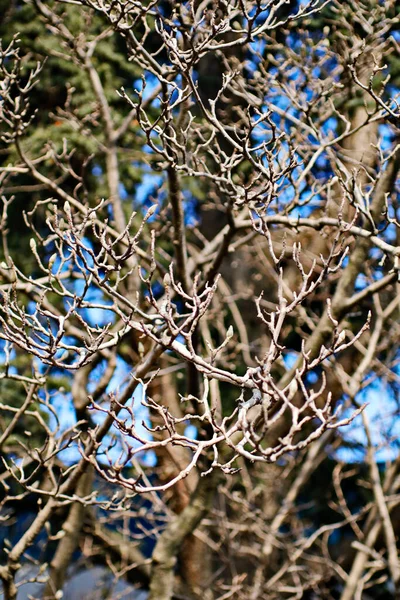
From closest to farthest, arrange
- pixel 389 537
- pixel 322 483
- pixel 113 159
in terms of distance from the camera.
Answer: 1. pixel 113 159
2. pixel 389 537
3. pixel 322 483

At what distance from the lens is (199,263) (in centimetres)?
493

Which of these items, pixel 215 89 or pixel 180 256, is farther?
pixel 215 89

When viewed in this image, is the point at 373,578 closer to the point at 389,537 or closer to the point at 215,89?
the point at 389,537

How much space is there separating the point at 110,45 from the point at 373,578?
6.71 m

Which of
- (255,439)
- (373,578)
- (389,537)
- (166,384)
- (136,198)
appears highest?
(136,198)

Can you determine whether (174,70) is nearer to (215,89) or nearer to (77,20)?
(77,20)

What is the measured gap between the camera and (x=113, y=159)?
5543 millimetres

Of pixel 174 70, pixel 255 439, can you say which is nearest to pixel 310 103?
pixel 174 70

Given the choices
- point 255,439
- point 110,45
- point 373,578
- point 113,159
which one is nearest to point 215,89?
point 110,45

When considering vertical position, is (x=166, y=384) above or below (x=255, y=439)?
below

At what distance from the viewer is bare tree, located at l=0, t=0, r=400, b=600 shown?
3350 millimetres

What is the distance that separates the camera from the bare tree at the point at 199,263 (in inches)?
132

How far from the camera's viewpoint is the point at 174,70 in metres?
3.45

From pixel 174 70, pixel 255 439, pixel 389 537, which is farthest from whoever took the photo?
pixel 389 537
